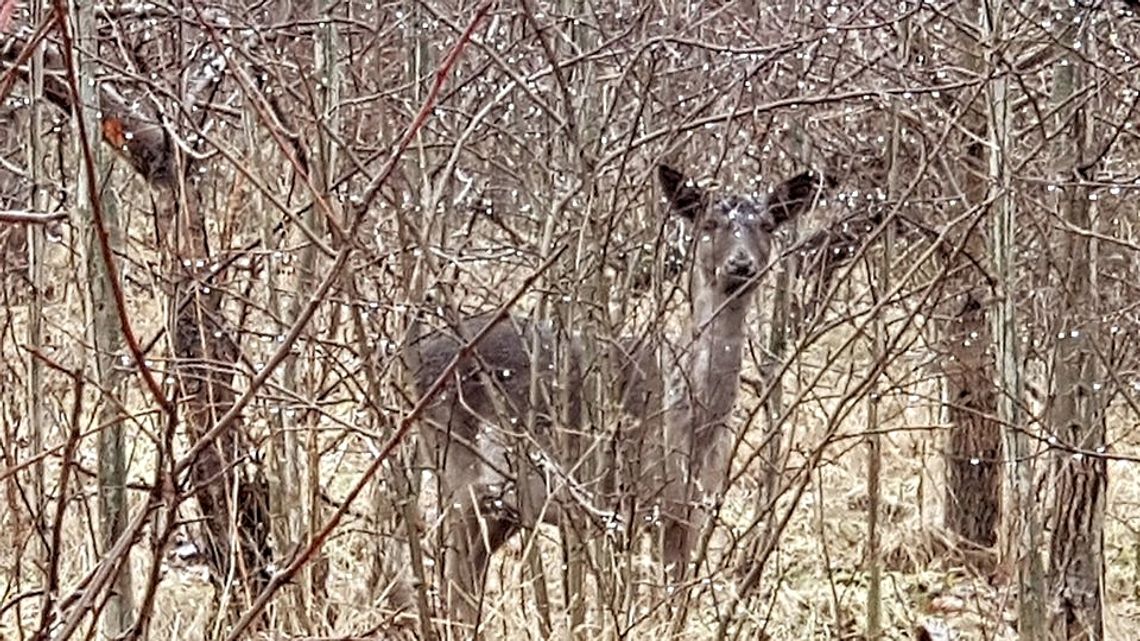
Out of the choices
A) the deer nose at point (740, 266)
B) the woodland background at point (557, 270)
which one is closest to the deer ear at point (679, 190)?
the woodland background at point (557, 270)

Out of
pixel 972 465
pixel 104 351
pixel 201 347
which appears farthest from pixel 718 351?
pixel 104 351

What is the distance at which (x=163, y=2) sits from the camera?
19.9 ft

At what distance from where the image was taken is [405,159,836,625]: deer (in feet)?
19.3

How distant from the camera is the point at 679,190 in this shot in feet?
21.1

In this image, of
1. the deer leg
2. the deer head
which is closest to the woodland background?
the deer leg

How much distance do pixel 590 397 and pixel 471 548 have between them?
3.76ft

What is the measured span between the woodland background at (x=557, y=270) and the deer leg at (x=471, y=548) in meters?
0.14

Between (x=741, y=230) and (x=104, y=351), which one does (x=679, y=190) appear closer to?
(x=741, y=230)

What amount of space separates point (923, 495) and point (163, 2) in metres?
6.28

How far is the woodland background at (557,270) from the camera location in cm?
479

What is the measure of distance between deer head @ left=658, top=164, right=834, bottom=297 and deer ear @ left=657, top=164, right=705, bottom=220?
0.79 feet

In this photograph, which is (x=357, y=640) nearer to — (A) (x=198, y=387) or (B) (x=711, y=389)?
(A) (x=198, y=387)

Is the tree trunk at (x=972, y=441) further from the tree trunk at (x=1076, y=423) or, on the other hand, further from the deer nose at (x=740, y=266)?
the tree trunk at (x=1076, y=423)

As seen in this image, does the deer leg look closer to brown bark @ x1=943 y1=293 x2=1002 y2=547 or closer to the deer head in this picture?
the deer head
